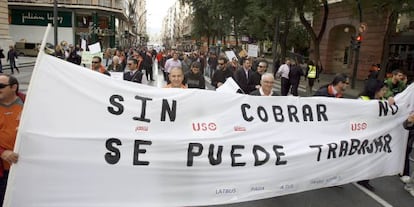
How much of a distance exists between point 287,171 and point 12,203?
8.68 feet

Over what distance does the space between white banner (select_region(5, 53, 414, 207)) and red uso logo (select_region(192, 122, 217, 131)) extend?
1 cm

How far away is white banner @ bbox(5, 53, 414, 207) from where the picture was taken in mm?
3033

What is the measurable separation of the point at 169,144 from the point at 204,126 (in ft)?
1.38

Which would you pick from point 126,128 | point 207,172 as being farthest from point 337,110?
point 126,128

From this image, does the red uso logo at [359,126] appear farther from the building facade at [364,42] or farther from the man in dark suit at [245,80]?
the building facade at [364,42]

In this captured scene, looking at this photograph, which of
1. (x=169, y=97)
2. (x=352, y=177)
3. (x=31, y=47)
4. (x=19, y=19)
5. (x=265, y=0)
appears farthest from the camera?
(x=19, y=19)

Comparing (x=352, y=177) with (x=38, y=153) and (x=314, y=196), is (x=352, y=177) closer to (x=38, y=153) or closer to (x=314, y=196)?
(x=314, y=196)

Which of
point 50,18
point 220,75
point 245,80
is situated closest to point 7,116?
point 245,80

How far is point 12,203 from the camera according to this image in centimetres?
292

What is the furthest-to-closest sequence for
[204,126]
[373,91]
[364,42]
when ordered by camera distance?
[364,42], [373,91], [204,126]

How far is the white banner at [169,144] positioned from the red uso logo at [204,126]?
11 millimetres

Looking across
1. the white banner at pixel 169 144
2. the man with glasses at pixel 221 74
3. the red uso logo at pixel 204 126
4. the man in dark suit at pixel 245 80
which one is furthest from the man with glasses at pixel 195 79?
the red uso logo at pixel 204 126

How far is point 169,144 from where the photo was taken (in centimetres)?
348

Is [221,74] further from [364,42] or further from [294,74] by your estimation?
[364,42]
